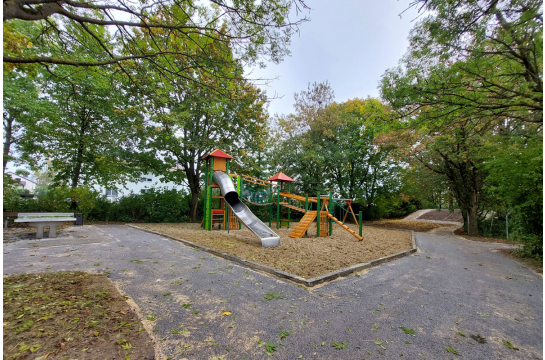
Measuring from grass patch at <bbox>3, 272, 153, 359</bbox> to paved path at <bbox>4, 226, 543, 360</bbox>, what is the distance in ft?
0.82

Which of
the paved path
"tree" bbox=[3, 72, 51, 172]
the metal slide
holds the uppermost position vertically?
"tree" bbox=[3, 72, 51, 172]

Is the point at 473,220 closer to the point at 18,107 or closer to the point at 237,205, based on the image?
the point at 237,205

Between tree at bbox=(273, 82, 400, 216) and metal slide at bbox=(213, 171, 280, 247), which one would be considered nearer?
metal slide at bbox=(213, 171, 280, 247)

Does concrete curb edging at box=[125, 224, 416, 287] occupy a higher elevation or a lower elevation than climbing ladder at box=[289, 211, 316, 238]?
lower

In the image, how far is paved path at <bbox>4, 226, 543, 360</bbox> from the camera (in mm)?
2377

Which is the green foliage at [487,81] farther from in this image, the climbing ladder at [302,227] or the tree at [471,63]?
the climbing ladder at [302,227]

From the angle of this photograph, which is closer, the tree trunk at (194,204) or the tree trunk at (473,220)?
the tree trunk at (473,220)

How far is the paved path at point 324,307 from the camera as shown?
2.38 metres

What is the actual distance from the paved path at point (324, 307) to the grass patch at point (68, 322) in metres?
0.25

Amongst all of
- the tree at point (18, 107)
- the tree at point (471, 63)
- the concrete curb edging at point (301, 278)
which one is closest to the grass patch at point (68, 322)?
the concrete curb edging at point (301, 278)

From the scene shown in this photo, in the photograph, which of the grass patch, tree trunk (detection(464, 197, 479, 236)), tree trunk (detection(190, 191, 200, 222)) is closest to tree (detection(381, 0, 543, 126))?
the grass patch

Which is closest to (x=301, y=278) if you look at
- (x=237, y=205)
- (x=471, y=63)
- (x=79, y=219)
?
(x=471, y=63)

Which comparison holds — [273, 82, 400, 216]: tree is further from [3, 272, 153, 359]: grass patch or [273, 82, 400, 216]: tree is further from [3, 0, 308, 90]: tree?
[3, 272, 153, 359]: grass patch

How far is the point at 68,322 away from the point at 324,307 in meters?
2.91
